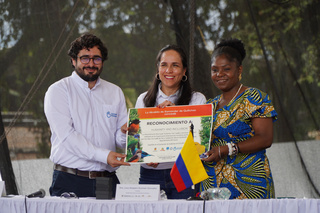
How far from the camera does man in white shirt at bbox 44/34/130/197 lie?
10.2 feet

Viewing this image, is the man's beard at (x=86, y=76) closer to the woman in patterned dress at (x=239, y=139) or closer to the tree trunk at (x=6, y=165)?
the woman in patterned dress at (x=239, y=139)

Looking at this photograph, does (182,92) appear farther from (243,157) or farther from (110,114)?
(243,157)

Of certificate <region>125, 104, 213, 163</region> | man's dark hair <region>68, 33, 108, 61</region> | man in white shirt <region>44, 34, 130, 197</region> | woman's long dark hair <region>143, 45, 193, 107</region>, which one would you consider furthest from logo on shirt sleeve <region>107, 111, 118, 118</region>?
man's dark hair <region>68, 33, 108, 61</region>

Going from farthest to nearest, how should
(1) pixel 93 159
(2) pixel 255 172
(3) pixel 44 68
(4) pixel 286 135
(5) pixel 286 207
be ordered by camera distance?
(4) pixel 286 135, (3) pixel 44 68, (1) pixel 93 159, (2) pixel 255 172, (5) pixel 286 207

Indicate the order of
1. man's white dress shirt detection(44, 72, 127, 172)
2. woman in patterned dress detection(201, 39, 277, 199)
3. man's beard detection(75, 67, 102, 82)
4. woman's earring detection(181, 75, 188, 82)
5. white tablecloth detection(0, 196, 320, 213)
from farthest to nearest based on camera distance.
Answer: woman's earring detection(181, 75, 188, 82), man's beard detection(75, 67, 102, 82), man's white dress shirt detection(44, 72, 127, 172), woman in patterned dress detection(201, 39, 277, 199), white tablecloth detection(0, 196, 320, 213)

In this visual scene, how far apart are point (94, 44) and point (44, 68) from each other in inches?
53.6

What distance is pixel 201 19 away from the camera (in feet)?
14.5

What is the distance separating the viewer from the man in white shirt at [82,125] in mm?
3105

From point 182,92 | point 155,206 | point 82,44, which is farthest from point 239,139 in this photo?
point 82,44

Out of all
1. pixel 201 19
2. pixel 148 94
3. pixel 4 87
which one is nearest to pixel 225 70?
pixel 148 94

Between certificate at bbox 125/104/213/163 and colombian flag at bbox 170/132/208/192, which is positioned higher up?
certificate at bbox 125/104/213/163

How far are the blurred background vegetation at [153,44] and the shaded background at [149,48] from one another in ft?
0.03

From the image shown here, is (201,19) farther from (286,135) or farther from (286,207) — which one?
(286,207)

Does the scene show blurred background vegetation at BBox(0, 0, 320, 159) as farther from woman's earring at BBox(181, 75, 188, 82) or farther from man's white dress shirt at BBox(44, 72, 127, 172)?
man's white dress shirt at BBox(44, 72, 127, 172)
